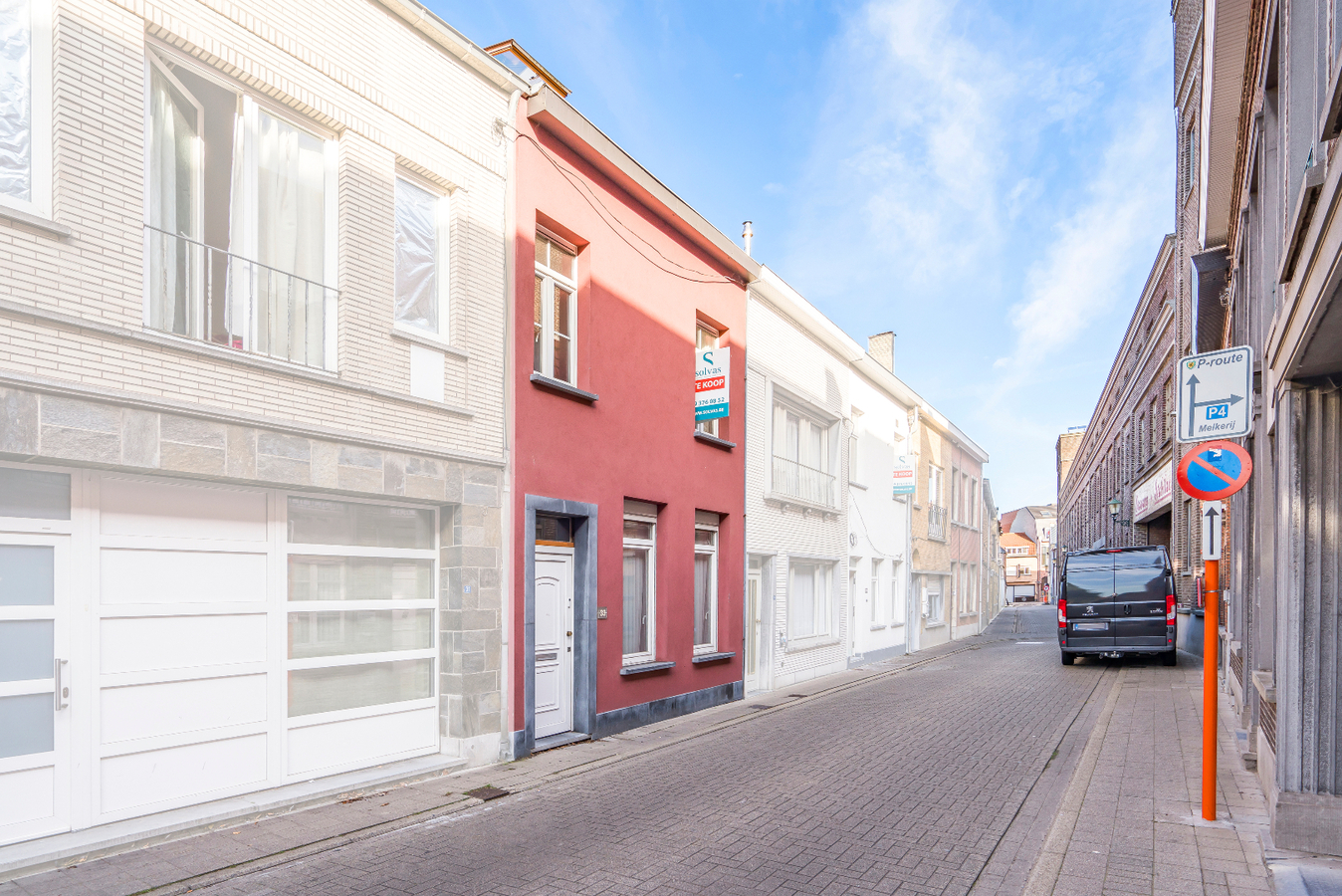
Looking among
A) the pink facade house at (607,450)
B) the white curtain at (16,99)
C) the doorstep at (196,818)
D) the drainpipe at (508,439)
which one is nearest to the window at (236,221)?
the white curtain at (16,99)

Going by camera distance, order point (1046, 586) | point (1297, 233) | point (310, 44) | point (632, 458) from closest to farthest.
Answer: point (1297, 233) → point (310, 44) → point (632, 458) → point (1046, 586)

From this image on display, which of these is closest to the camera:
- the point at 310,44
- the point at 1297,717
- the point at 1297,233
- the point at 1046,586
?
the point at 1297,233

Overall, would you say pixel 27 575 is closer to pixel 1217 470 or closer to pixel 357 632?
pixel 357 632

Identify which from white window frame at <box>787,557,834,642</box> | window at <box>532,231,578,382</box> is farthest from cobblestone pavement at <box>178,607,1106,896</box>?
white window frame at <box>787,557,834,642</box>

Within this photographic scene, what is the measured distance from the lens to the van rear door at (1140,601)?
16.4m

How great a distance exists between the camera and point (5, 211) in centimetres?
525

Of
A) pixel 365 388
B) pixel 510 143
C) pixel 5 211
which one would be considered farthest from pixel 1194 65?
pixel 5 211

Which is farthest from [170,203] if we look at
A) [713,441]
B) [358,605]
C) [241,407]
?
[713,441]

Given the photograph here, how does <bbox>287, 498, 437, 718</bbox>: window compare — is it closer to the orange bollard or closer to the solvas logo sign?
the solvas logo sign

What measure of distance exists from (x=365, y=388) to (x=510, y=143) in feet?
10.6

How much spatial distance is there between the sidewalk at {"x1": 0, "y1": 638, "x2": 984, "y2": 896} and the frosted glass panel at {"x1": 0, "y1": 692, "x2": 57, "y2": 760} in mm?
709

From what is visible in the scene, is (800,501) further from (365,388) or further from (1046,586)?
(1046,586)

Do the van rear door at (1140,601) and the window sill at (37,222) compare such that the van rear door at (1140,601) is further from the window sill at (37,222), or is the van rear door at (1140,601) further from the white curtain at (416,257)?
the window sill at (37,222)

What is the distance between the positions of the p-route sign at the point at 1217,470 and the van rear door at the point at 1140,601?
37.0 feet
